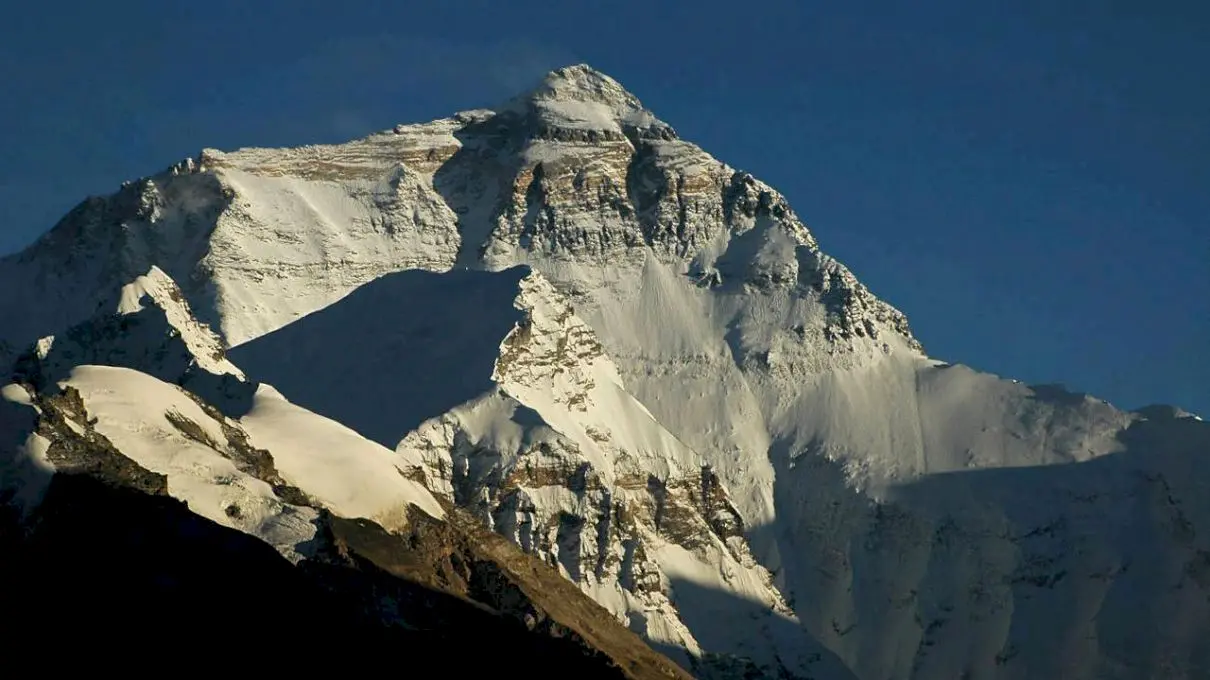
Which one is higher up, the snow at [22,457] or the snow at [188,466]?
the snow at [188,466]

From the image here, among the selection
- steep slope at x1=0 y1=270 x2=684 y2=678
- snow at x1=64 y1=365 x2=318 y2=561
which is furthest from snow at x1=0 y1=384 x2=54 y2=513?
snow at x1=64 y1=365 x2=318 y2=561

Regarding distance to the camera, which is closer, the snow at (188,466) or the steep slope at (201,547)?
the steep slope at (201,547)

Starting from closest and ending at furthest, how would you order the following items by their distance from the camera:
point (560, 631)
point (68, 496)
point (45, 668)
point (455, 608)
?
point (45, 668) → point (68, 496) → point (455, 608) → point (560, 631)

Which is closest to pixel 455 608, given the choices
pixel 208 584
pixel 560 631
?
pixel 560 631

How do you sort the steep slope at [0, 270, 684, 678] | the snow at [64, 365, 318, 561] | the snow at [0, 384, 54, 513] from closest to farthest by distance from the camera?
the steep slope at [0, 270, 684, 678] < the snow at [0, 384, 54, 513] < the snow at [64, 365, 318, 561]

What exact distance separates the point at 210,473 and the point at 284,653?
30.4 m

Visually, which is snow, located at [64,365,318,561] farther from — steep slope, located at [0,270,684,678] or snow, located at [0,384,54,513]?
snow, located at [0,384,54,513]

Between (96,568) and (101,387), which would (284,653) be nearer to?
(96,568)

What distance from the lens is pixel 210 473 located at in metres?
181

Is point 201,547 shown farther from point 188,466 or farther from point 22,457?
point 188,466

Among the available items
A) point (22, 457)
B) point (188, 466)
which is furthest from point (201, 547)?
point (188, 466)

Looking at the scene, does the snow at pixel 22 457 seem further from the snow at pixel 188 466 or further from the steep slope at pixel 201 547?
the snow at pixel 188 466

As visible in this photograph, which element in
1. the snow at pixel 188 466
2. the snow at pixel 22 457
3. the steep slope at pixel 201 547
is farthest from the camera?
the snow at pixel 188 466

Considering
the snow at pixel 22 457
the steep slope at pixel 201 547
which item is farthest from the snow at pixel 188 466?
the snow at pixel 22 457
